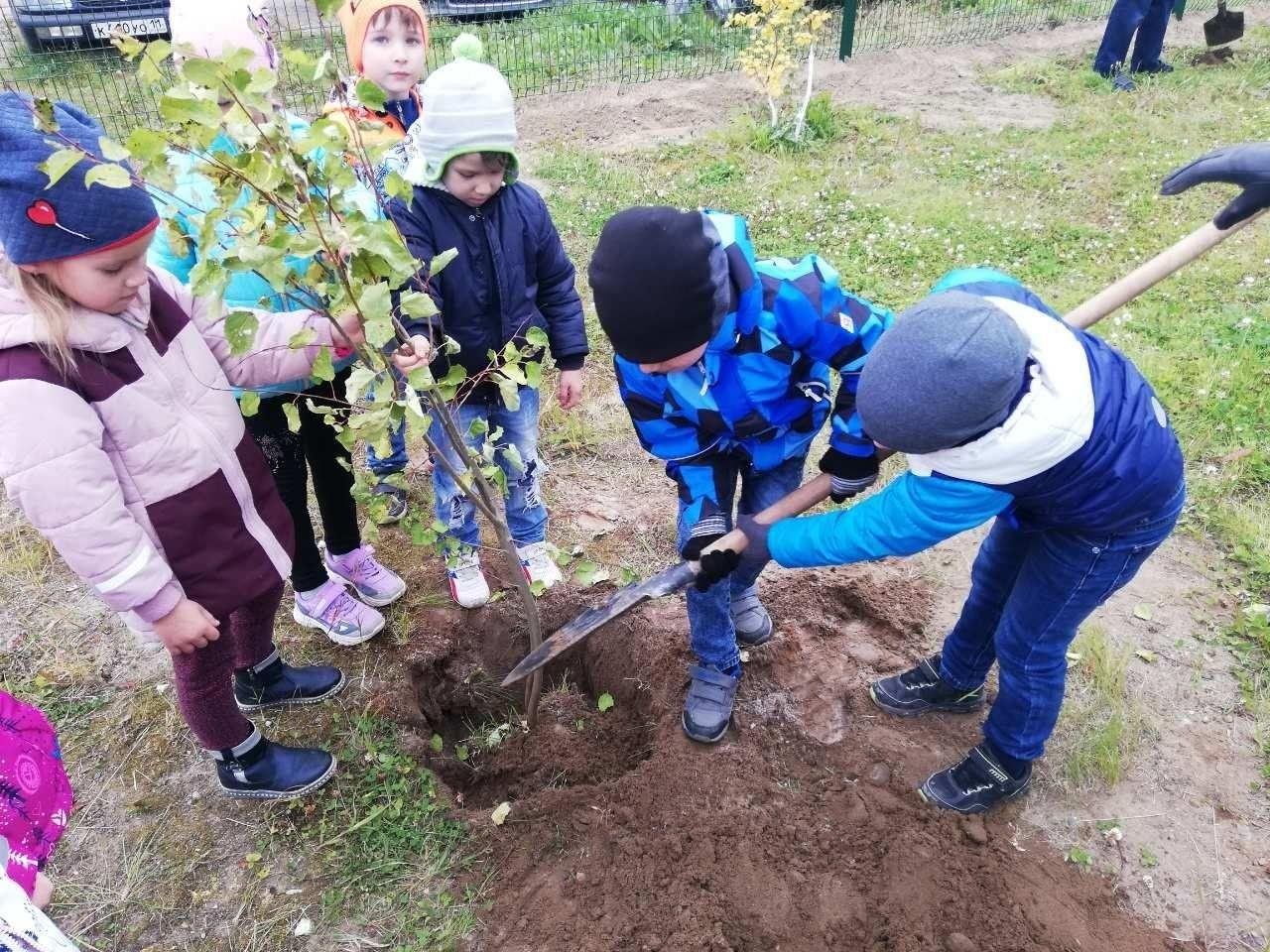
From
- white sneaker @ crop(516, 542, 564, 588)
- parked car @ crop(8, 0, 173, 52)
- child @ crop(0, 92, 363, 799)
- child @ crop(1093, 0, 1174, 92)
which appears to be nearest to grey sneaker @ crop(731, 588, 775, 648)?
white sneaker @ crop(516, 542, 564, 588)

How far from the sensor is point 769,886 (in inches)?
86.4

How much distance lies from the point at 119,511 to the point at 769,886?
1.73 metres

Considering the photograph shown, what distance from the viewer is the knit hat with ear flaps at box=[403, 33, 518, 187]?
7.25 ft

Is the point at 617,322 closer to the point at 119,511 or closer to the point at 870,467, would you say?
the point at 870,467

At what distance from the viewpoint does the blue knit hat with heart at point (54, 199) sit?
59.7 inches

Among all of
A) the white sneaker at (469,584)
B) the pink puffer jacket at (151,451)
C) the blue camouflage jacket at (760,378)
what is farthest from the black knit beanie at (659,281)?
the white sneaker at (469,584)

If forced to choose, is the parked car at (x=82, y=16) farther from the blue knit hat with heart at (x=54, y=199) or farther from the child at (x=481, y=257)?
the blue knit hat with heart at (x=54, y=199)

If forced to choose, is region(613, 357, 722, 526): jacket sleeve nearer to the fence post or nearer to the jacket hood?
the jacket hood

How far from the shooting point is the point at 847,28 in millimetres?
8586

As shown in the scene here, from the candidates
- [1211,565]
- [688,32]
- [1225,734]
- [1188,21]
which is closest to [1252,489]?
[1211,565]

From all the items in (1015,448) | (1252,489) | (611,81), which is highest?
(1015,448)

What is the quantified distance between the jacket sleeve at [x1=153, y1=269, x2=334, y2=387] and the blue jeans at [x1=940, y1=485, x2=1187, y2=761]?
1769 mm

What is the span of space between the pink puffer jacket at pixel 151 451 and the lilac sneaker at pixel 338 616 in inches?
30.0

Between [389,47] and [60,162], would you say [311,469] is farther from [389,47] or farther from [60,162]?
[60,162]
